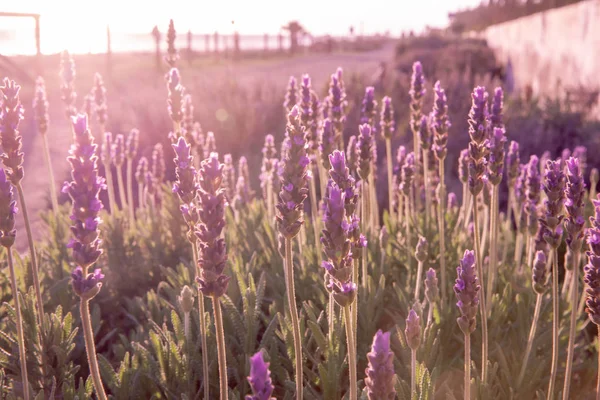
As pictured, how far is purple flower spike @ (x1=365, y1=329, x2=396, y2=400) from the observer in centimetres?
129

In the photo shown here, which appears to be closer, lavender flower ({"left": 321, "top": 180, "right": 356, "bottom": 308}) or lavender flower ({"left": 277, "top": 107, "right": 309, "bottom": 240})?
lavender flower ({"left": 321, "top": 180, "right": 356, "bottom": 308})

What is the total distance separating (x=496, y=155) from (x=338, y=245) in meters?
1.32

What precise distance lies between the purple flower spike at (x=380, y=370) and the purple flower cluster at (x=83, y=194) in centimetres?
83

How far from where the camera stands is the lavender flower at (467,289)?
1812 millimetres

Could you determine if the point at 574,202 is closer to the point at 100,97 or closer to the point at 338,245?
the point at 338,245

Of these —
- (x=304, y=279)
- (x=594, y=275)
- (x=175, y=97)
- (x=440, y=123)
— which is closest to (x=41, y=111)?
(x=175, y=97)

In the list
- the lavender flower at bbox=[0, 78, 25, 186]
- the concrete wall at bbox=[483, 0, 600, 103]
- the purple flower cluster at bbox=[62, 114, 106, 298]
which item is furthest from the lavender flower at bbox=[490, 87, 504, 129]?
the concrete wall at bbox=[483, 0, 600, 103]

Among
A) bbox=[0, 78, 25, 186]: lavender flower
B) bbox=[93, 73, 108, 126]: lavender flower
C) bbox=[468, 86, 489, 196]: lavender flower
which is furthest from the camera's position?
bbox=[93, 73, 108, 126]: lavender flower

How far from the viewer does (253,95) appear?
1146 cm

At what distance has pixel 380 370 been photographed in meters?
1.32

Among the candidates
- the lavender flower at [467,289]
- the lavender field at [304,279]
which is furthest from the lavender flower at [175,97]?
the lavender flower at [467,289]

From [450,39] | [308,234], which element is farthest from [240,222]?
[450,39]

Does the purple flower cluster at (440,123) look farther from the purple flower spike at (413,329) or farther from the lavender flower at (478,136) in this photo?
the purple flower spike at (413,329)

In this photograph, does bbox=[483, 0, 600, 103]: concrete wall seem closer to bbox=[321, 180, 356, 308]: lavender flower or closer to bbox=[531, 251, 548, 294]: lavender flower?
bbox=[531, 251, 548, 294]: lavender flower
